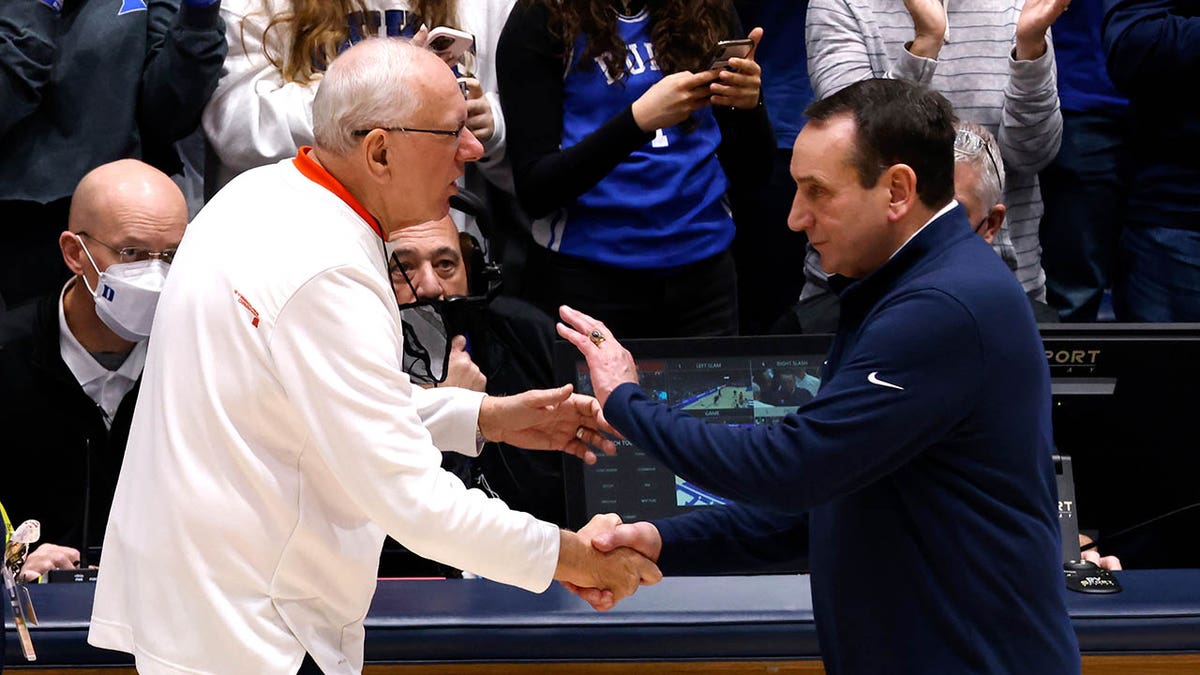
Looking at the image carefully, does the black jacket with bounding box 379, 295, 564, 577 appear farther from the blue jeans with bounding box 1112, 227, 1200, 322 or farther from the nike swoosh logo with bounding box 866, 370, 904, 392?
the blue jeans with bounding box 1112, 227, 1200, 322

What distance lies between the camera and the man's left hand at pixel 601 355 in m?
2.86

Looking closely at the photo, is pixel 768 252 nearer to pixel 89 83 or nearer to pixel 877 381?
pixel 89 83

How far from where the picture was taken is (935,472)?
2551 mm

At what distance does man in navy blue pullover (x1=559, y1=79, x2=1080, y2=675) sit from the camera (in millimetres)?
2496

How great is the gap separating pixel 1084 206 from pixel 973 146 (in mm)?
1582

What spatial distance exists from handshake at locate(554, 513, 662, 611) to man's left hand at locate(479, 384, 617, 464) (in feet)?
0.95

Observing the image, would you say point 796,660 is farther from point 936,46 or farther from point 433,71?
point 936,46

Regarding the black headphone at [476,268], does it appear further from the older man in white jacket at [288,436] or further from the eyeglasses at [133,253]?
the older man in white jacket at [288,436]

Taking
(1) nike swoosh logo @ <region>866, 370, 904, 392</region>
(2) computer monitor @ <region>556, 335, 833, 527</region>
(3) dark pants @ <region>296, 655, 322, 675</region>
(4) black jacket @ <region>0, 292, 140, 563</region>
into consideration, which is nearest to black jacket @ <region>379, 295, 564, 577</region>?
(2) computer monitor @ <region>556, 335, 833, 527</region>

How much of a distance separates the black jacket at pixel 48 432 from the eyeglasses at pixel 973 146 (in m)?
2.23

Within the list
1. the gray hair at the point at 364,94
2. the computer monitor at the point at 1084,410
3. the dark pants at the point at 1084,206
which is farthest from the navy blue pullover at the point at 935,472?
Answer: the dark pants at the point at 1084,206

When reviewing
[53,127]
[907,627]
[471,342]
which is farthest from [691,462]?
[53,127]

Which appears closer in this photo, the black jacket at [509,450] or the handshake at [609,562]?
the handshake at [609,562]

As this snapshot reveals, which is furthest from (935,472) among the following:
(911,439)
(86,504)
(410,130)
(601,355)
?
(86,504)
